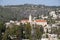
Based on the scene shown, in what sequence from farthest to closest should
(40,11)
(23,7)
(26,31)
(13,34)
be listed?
(23,7)
(40,11)
(26,31)
(13,34)

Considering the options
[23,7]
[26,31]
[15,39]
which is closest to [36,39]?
[15,39]

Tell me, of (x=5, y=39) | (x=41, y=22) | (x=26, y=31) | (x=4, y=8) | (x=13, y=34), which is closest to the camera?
(x=5, y=39)

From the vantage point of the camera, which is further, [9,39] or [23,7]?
[23,7]

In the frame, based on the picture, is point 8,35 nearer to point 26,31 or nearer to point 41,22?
point 26,31

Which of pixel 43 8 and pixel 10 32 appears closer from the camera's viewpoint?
pixel 10 32

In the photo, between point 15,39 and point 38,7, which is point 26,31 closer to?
point 15,39

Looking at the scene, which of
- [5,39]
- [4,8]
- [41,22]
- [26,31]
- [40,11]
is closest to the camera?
[5,39]

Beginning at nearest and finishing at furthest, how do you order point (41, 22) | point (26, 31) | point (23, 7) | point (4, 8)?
1. point (26, 31)
2. point (41, 22)
3. point (4, 8)
4. point (23, 7)

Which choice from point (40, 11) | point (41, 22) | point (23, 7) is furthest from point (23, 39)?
point (23, 7)
